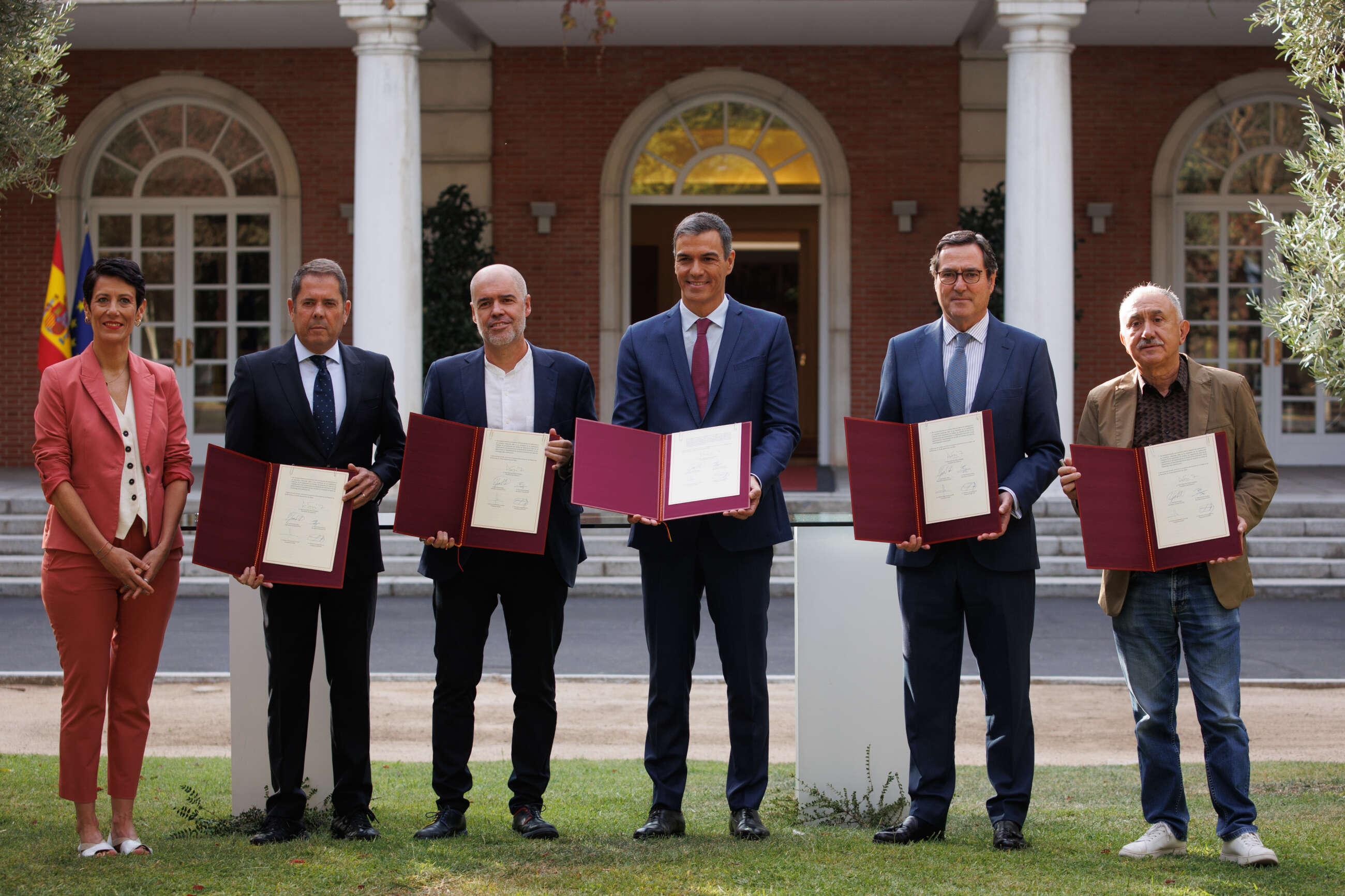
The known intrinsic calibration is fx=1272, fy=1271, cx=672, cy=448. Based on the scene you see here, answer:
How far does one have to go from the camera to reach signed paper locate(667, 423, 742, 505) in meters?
4.00

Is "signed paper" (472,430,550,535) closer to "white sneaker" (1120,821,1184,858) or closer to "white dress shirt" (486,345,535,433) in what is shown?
"white dress shirt" (486,345,535,433)

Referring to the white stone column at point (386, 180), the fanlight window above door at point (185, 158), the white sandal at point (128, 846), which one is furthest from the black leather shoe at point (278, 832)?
the fanlight window above door at point (185, 158)

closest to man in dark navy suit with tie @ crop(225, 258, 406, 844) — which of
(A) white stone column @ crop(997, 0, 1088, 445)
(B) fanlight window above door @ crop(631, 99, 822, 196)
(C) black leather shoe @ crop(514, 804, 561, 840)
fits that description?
(C) black leather shoe @ crop(514, 804, 561, 840)

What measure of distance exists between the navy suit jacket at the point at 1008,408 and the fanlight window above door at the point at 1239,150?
12374 mm

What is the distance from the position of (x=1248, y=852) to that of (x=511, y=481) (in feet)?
8.51

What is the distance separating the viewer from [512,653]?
14.2 feet

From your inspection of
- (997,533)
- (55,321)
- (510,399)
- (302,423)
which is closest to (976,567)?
(997,533)

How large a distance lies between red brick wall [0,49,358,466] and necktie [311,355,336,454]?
11.5m

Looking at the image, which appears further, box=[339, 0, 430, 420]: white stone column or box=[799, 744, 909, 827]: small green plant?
box=[339, 0, 430, 420]: white stone column

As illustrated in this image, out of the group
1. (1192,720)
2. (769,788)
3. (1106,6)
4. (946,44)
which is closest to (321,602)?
(769,788)

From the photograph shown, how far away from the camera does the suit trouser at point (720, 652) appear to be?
4.28m

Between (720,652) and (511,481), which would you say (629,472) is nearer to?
(511,481)

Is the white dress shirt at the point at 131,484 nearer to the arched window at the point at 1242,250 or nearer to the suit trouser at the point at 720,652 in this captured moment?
the suit trouser at the point at 720,652

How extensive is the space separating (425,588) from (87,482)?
6616 millimetres
